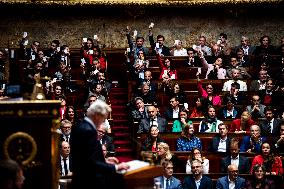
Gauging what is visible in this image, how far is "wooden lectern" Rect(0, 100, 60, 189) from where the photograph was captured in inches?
125

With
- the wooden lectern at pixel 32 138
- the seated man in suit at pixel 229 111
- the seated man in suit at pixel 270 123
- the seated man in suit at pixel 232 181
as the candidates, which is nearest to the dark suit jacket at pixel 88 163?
the wooden lectern at pixel 32 138

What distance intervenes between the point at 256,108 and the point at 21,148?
5.51 metres

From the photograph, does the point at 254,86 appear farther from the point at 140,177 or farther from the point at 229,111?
the point at 140,177

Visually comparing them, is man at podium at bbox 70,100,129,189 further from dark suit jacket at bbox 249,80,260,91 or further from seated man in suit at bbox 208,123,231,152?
dark suit jacket at bbox 249,80,260,91

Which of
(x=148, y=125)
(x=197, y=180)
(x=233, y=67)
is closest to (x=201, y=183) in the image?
(x=197, y=180)

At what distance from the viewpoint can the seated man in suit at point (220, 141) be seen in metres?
7.23

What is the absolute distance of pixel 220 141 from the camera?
23.9ft

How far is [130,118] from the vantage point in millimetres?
8289

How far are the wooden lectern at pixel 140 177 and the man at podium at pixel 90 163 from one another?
0.05 meters

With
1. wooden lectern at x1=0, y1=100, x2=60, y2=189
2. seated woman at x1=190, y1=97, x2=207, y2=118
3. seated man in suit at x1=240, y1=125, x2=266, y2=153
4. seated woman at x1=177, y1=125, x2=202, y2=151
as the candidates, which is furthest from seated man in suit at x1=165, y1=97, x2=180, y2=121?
wooden lectern at x1=0, y1=100, x2=60, y2=189

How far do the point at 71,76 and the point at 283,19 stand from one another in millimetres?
4674

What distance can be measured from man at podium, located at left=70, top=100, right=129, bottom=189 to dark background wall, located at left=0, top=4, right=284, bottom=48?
339 inches

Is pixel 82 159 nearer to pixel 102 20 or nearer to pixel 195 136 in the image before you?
pixel 195 136

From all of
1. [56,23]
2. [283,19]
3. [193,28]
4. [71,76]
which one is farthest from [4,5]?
[283,19]
